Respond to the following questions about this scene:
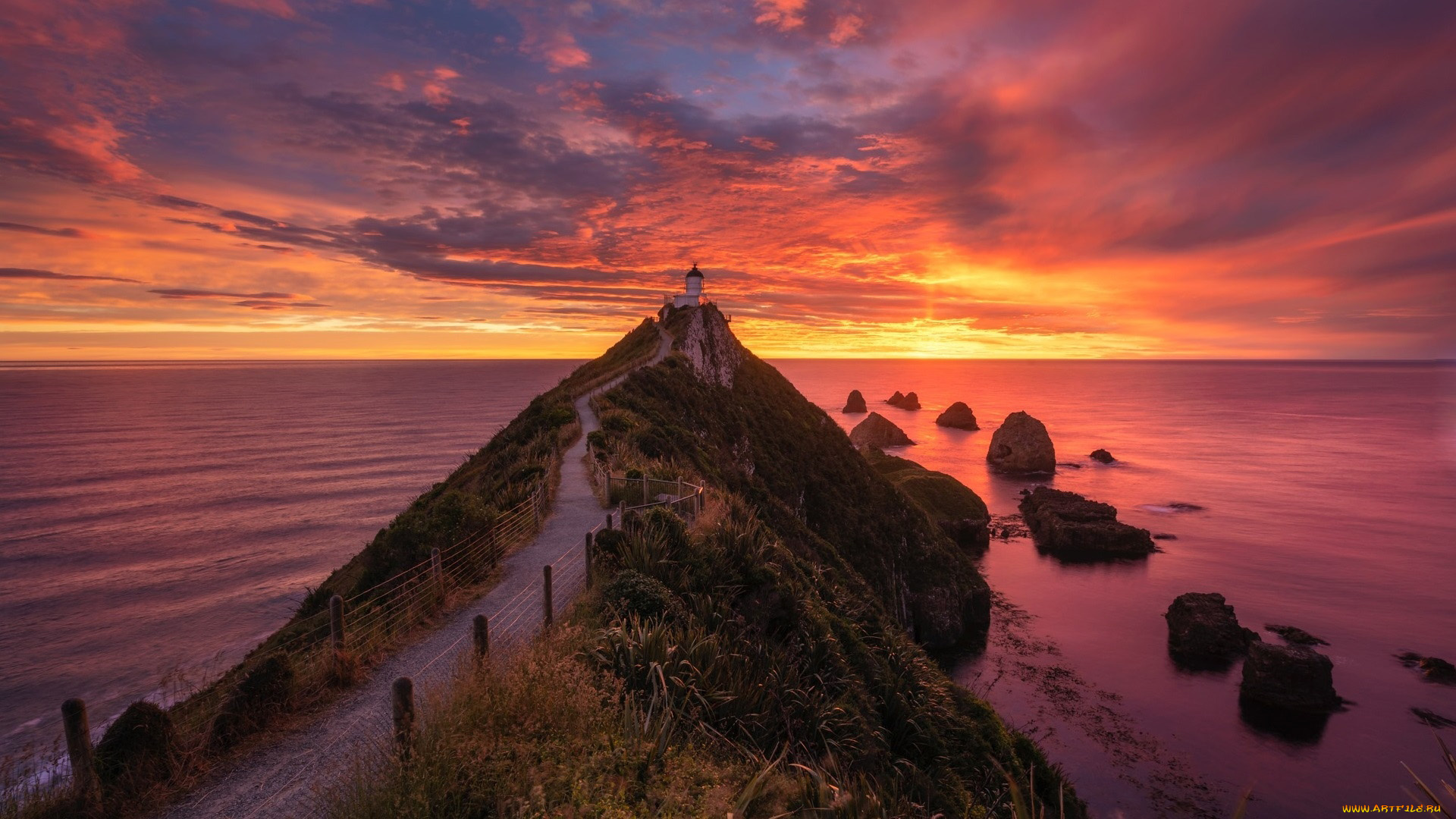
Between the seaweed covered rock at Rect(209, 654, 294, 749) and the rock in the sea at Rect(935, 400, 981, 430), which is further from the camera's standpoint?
the rock in the sea at Rect(935, 400, 981, 430)

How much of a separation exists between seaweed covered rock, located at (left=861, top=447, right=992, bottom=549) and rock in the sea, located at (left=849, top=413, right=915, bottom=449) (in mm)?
47503

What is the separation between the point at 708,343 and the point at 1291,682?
41028 millimetres

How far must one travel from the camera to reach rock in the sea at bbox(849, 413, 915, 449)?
113188mm

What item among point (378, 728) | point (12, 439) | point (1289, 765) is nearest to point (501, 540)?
point (378, 728)

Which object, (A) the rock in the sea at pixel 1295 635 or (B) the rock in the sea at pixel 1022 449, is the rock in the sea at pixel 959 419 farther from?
(A) the rock in the sea at pixel 1295 635

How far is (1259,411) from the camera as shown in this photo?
174 metres

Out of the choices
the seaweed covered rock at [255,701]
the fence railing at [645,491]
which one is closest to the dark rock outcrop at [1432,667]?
the fence railing at [645,491]

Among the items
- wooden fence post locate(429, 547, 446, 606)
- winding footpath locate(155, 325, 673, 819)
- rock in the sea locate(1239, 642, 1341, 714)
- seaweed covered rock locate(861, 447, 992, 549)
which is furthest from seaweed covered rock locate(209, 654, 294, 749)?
seaweed covered rock locate(861, 447, 992, 549)

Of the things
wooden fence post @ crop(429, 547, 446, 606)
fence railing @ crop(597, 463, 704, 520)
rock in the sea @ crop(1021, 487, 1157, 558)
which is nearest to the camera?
wooden fence post @ crop(429, 547, 446, 606)

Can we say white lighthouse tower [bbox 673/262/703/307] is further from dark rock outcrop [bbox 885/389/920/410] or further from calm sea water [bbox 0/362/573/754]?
dark rock outcrop [bbox 885/389/920/410]

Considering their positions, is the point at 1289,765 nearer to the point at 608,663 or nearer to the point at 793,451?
the point at 793,451

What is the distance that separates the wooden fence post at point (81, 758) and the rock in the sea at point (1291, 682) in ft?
137

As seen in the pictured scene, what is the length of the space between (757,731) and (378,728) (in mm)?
4855

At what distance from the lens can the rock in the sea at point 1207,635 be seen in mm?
36094
